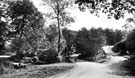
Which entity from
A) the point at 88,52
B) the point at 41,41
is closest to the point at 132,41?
the point at 88,52

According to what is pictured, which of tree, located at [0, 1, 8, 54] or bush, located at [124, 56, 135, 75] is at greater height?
tree, located at [0, 1, 8, 54]

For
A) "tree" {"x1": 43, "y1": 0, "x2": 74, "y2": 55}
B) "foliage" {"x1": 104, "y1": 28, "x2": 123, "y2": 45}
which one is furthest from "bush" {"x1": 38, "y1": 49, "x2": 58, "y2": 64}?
"foliage" {"x1": 104, "y1": 28, "x2": 123, "y2": 45}

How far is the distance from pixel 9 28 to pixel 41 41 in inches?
325

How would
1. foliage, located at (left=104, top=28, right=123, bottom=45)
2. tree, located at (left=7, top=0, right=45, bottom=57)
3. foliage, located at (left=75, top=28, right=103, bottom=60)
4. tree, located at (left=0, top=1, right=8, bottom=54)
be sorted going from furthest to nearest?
foliage, located at (left=104, top=28, right=123, bottom=45) < foliage, located at (left=75, top=28, right=103, bottom=60) < tree, located at (left=7, top=0, right=45, bottom=57) < tree, located at (left=0, top=1, right=8, bottom=54)

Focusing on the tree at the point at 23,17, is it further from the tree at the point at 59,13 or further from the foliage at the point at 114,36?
the foliage at the point at 114,36

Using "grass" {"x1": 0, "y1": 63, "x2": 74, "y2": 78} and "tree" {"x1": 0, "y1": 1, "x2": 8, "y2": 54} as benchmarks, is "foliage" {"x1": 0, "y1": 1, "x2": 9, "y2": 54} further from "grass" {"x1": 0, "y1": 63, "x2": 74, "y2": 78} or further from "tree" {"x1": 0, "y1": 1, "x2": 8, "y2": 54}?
"grass" {"x1": 0, "y1": 63, "x2": 74, "y2": 78}

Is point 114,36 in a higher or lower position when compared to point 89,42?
higher

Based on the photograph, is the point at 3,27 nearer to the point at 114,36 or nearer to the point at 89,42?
the point at 89,42

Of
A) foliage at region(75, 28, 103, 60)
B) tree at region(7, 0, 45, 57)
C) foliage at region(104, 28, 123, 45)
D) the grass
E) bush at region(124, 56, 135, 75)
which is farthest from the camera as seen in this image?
foliage at region(104, 28, 123, 45)

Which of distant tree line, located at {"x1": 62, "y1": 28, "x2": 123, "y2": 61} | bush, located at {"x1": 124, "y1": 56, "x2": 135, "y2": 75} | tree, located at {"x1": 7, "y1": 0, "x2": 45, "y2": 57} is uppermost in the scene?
tree, located at {"x1": 7, "y1": 0, "x2": 45, "y2": 57}

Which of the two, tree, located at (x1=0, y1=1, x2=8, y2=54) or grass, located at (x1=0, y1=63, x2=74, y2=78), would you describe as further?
tree, located at (x1=0, y1=1, x2=8, y2=54)

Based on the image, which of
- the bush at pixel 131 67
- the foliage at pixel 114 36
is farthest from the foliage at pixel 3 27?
the foliage at pixel 114 36

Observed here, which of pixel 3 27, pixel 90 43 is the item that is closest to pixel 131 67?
pixel 90 43

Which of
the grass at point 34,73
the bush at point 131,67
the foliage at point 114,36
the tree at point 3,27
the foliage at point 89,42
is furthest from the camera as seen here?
the foliage at point 114,36
